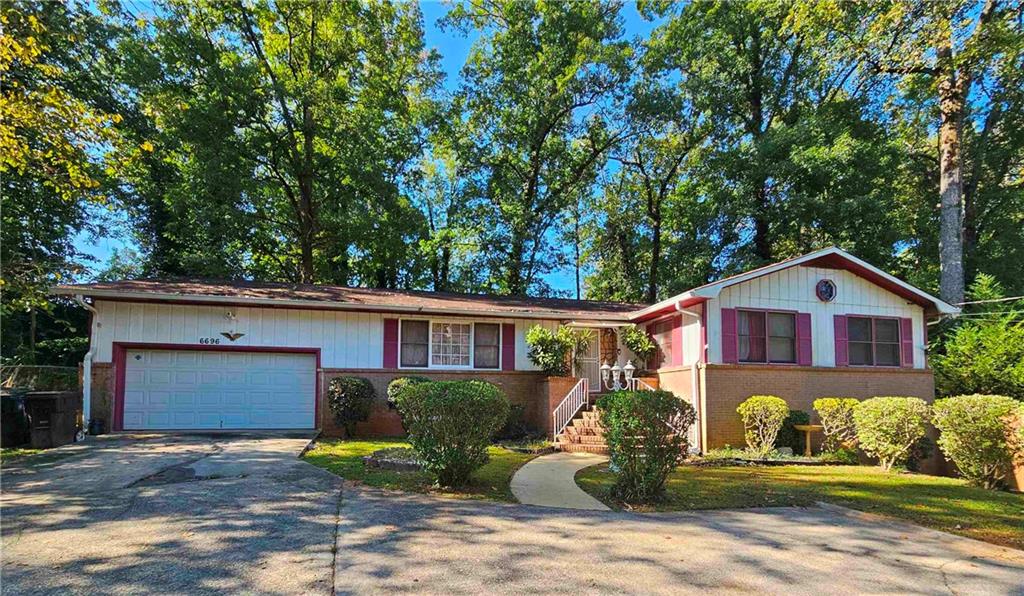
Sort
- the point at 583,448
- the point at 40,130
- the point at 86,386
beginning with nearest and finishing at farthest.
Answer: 1. the point at 40,130
2. the point at 86,386
3. the point at 583,448

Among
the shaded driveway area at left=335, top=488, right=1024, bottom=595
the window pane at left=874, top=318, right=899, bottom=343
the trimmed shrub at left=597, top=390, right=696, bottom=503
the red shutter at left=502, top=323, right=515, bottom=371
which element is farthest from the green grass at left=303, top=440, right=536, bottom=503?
the window pane at left=874, top=318, right=899, bottom=343

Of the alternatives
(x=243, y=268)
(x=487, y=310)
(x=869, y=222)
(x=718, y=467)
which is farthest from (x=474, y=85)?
(x=718, y=467)

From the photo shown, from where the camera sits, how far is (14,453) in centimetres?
950

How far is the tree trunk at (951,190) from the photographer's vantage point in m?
17.6

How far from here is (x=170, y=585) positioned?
3938mm

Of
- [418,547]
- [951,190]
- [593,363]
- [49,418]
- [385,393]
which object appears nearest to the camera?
[418,547]

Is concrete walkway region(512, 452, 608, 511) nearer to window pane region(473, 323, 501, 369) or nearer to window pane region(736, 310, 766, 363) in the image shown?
window pane region(473, 323, 501, 369)

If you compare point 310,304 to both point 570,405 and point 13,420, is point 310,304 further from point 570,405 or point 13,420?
point 570,405

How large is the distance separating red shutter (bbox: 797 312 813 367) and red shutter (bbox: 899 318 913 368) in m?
2.84

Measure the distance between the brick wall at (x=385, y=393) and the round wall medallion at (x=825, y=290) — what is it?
7.27m

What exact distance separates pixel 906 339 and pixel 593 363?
807 cm

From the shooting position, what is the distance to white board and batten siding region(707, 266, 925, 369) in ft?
44.0

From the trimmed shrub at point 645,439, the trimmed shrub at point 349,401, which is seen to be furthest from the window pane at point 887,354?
the trimmed shrub at point 349,401

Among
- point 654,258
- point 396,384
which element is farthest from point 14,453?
point 654,258
